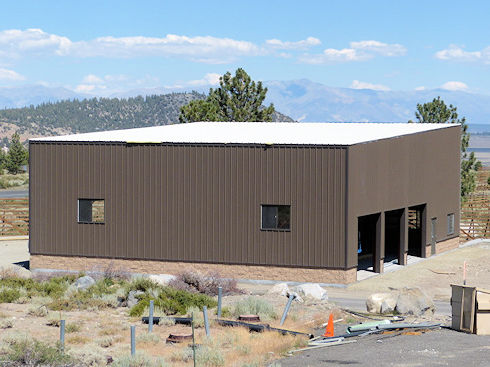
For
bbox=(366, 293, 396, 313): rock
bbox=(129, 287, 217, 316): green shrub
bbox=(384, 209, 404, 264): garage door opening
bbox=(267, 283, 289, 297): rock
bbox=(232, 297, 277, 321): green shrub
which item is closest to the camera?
bbox=(232, 297, 277, 321): green shrub

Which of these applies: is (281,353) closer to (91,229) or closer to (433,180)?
(91,229)

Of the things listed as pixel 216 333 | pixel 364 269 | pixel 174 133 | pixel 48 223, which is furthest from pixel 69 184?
pixel 216 333

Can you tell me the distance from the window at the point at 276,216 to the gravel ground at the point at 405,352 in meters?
11.9

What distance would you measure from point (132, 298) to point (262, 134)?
11641mm

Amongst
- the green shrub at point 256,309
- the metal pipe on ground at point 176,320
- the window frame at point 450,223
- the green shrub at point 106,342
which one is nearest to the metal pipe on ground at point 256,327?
the metal pipe on ground at point 176,320

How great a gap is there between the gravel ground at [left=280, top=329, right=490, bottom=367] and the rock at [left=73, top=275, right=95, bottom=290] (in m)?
11.4

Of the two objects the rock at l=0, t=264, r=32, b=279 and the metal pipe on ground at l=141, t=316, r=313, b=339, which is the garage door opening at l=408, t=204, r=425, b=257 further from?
the metal pipe on ground at l=141, t=316, r=313, b=339

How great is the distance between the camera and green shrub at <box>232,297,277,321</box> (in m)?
26.3

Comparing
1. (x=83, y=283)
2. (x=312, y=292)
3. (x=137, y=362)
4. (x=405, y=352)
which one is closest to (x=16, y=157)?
(x=83, y=283)

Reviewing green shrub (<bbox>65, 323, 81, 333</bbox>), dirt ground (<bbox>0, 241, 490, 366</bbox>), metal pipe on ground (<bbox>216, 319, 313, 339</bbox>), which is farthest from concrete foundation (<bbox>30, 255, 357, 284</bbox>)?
green shrub (<bbox>65, 323, 81, 333</bbox>)

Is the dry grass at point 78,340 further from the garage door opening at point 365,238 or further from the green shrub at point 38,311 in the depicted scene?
the garage door opening at point 365,238

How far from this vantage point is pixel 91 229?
122 ft

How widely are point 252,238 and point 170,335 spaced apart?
40.5 feet

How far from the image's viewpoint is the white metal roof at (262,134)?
35.8 meters
